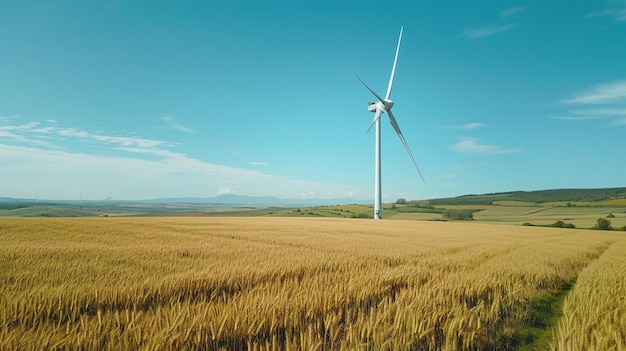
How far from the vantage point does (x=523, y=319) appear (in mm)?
6723

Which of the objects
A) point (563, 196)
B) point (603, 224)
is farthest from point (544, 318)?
point (563, 196)

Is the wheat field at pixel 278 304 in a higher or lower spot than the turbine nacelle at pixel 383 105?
lower

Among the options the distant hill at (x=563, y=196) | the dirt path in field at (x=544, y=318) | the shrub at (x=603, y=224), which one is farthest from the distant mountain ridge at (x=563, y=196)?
the dirt path in field at (x=544, y=318)

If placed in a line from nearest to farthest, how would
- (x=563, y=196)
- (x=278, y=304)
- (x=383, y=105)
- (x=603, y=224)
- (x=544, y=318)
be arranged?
(x=278, y=304)
(x=544, y=318)
(x=603, y=224)
(x=383, y=105)
(x=563, y=196)

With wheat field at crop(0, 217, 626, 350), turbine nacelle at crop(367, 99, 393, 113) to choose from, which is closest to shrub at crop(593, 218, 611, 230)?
turbine nacelle at crop(367, 99, 393, 113)

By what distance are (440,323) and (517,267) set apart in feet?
27.6

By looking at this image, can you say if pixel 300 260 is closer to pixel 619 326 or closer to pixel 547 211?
pixel 619 326

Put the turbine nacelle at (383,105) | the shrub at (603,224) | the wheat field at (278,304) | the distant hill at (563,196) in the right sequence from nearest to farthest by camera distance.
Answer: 1. the wheat field at (278,304)
2. the shrub at (603,224)
3. the turbine nacelle at (383,105)
4. the distant hill at (563,196)

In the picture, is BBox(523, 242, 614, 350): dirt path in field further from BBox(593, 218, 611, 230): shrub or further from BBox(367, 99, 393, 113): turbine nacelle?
BBox(593, 218, 611, 230): shrub

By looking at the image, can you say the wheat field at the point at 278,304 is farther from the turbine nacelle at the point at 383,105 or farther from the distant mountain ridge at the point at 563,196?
the distant mountain ridge at the point at 563,196

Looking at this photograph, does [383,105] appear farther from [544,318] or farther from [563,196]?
[563,196]

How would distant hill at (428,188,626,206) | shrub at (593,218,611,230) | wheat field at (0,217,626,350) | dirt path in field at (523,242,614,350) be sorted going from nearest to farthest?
wheat field at (0,217,626,350)
dirt path in field at (523,242,614,350)
shrub at (593,218,611,230)
distant hill at (428,188,626,206)

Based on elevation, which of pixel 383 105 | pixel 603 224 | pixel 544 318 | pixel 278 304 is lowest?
pixel 603 224

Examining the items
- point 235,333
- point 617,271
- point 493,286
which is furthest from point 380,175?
point 235,333
